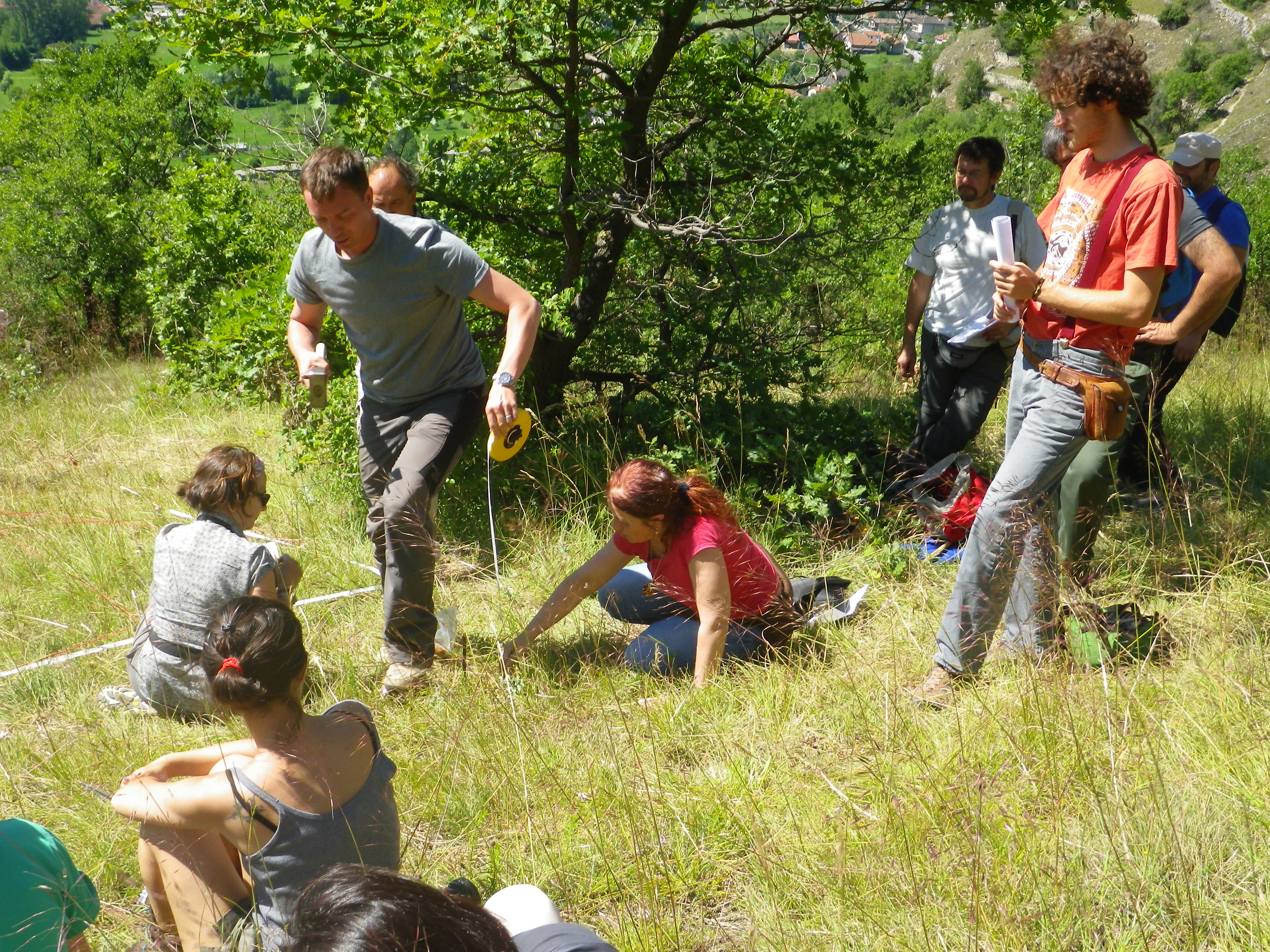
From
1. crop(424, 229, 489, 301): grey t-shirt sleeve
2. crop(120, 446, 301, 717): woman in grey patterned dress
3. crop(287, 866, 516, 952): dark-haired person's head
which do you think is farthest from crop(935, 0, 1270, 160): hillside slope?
crop(287, 866, 516, 952): dark-haired person's head

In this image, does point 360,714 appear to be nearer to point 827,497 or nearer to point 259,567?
point 259,567

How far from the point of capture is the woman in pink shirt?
322 centimetres

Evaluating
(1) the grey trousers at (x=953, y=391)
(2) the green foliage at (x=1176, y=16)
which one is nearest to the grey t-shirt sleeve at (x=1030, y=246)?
(1) the grey trousers at (x=953, y=391)

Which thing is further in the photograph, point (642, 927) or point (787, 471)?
point (787, 471)

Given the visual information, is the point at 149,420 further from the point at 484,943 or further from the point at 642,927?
the point at 484,943

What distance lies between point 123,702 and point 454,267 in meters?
1.87

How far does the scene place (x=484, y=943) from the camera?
127 centimetres

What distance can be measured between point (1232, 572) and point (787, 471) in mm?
1853

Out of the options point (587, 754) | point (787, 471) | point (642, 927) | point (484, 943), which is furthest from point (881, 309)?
point (484, 943)

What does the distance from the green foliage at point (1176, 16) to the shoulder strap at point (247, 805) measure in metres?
80.7

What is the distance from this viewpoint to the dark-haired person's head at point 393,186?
13.3ft

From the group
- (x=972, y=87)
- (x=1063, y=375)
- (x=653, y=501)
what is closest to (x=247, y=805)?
(x=653, y=501)

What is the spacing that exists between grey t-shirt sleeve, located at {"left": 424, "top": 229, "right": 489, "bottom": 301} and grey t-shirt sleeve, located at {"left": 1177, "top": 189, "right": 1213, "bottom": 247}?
2.53m

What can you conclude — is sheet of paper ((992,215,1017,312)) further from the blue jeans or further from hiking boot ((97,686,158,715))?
hiking boot ((97,686,158,715))
